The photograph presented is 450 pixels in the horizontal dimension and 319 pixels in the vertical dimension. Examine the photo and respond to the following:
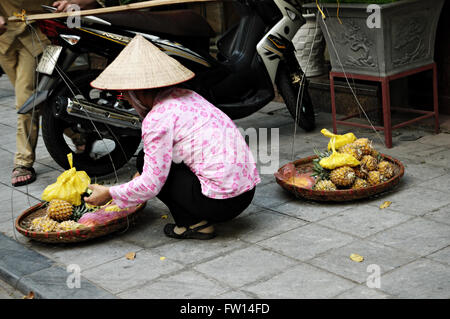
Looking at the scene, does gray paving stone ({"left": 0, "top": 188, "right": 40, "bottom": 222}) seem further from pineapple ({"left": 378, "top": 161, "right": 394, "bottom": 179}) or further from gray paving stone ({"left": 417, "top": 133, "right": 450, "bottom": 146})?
gray paving stone ({"left": 417, "top": 133, "right": 450, "bottom": 146})

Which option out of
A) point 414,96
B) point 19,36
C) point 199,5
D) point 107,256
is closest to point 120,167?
point 19,36

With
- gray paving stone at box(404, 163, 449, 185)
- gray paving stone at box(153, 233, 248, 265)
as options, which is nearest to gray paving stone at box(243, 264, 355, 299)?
gray paving stone at box(153, 233, 248, 265)

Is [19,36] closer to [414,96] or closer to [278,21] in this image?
[278,21]

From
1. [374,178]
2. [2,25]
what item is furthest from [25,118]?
[374,178]

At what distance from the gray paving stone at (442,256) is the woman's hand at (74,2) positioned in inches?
121

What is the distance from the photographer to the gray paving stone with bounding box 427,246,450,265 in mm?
3302

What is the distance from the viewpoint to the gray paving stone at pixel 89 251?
3.76m

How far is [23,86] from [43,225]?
5.74 feet

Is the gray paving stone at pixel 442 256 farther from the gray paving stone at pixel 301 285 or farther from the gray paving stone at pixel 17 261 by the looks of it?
the gray paving stone at pixel 17 261

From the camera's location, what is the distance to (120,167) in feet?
17.7

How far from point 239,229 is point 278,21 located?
2.44 m

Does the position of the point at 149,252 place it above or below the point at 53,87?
below

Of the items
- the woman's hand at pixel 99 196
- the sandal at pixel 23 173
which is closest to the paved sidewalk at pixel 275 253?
the woman's hand at pixel 99 196

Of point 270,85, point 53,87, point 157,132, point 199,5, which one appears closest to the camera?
point 157,132
